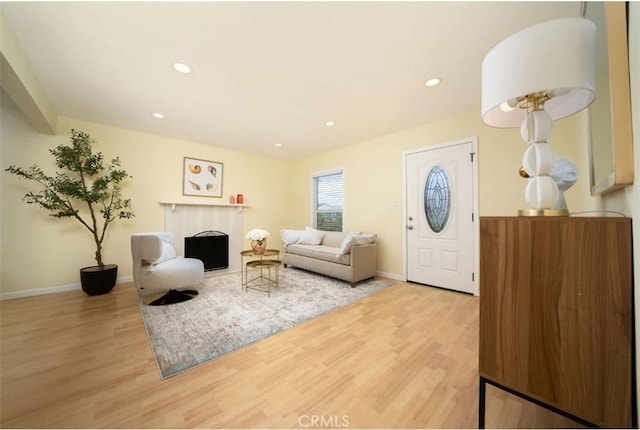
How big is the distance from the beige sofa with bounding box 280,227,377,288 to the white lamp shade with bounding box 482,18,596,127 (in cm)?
263

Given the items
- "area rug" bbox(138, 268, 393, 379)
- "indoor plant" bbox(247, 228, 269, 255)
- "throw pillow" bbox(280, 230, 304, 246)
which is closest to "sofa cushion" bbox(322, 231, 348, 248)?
"throw pillow" bbox(280, 230, 304, 246)

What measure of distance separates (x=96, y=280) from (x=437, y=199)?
4.86 meters

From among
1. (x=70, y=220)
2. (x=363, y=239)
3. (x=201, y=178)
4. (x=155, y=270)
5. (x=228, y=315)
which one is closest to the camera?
(x=228, y=315)

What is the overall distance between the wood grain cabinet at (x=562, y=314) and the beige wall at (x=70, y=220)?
4669 mm

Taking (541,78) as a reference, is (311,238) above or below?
below

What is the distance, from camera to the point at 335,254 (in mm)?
3574

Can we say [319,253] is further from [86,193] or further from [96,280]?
[86,193]

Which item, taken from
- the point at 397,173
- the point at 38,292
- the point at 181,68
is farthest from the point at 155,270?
the point at 397,173

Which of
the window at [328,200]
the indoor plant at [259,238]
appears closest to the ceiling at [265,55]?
the indoor plant at [259,238]

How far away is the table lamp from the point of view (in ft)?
2.74

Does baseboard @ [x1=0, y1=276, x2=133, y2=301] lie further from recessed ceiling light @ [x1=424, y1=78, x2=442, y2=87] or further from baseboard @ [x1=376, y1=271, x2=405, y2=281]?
recessed ceiling light @ [x1=424, y1=78, x2=442, y2=87]

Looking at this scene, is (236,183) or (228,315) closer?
(228,315)

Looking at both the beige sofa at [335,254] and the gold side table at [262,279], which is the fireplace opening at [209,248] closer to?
the gold side table at [262,279]

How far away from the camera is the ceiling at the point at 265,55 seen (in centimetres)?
155
